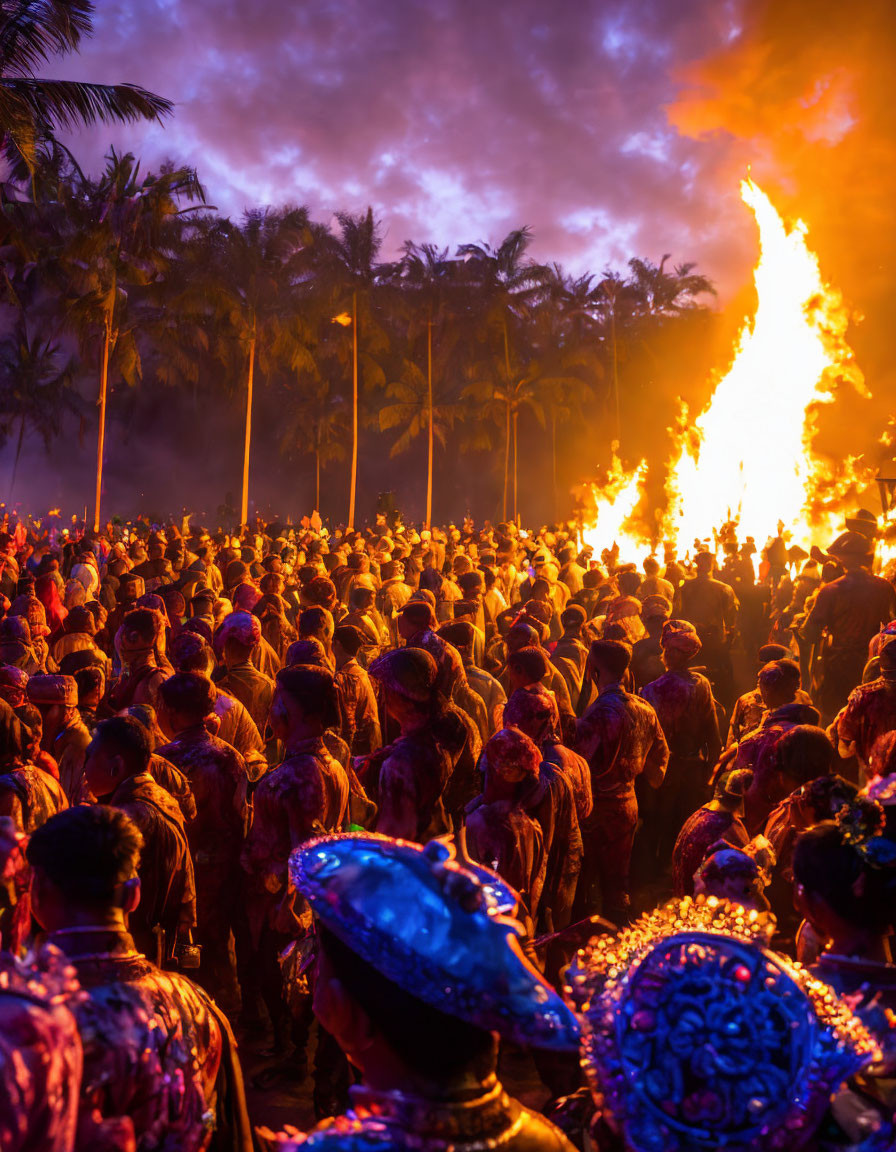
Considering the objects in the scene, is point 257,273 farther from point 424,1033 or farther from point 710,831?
point 424,1033

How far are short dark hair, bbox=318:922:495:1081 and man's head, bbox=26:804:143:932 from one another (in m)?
0.92

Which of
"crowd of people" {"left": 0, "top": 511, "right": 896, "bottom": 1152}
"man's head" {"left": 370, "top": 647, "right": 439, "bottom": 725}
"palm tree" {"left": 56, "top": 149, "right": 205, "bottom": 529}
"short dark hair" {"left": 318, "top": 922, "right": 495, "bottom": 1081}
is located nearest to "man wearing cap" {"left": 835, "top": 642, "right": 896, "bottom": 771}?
"crowd of people" {"left": 0, "top": 511, "right": 896, "bottom": 1152}

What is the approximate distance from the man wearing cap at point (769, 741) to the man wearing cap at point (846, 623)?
12.9ft

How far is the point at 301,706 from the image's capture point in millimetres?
4738

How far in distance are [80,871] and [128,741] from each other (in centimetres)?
168

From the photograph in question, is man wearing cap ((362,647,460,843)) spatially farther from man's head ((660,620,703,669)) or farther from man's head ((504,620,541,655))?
man's head ((660,620,703,669))

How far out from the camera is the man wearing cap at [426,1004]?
1.69m

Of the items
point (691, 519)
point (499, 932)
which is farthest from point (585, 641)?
point (691, 519)

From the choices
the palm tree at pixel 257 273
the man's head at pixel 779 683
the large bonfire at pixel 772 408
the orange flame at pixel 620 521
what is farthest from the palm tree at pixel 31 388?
the man's head at pixel 779 683

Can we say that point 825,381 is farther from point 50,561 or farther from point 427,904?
point 427,904

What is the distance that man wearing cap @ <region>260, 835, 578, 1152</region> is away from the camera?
1693 mm

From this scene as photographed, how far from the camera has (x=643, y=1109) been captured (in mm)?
1719

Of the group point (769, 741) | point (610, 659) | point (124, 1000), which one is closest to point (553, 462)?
point (610, 659)

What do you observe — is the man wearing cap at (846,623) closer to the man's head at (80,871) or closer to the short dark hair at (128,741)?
the short dark hair at (128,741)
